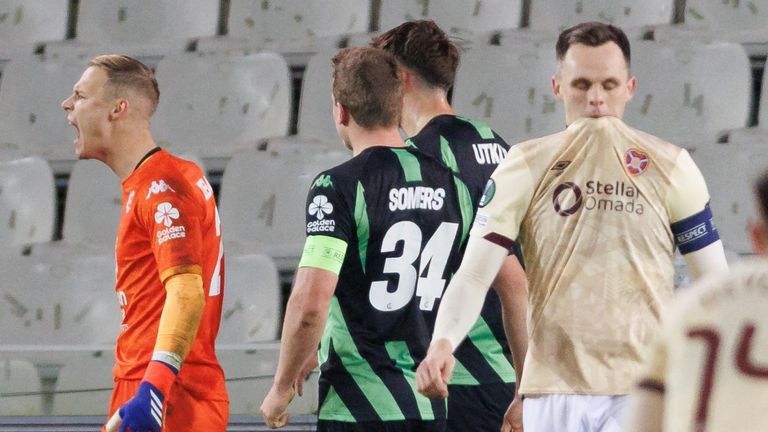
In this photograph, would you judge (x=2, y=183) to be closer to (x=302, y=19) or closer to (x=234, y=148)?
(x=234, y=148)

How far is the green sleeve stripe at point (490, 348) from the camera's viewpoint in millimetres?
4055

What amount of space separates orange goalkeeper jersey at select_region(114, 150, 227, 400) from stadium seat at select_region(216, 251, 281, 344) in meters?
2.23

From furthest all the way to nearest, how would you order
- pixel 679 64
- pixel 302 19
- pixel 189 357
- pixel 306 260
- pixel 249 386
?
pixel 302 19 → pixel 679 64 → pixel 249 386 → pixel 189 357 → pixel 306 260

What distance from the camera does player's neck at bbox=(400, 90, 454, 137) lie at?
13.4ft

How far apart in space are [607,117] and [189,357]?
4.72 ft

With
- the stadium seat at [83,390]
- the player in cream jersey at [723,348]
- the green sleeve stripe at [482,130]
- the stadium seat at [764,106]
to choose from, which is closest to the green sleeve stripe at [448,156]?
the green sleeve stripe at [482,130]

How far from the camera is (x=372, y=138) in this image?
3.65 metres

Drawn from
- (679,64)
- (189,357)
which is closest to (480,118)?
(679,64)

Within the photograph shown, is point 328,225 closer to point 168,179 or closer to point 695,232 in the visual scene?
point 168,179

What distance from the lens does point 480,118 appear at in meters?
6.80

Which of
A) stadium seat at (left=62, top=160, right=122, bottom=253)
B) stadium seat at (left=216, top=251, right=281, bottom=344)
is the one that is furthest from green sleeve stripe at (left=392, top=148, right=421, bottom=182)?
stadium seat at (left=62, top=160, right=122, bottom=253)

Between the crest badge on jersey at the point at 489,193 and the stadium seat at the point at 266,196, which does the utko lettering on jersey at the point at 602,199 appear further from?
the stadium seat at the point at 266,196

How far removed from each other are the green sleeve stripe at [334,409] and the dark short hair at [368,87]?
70 cm

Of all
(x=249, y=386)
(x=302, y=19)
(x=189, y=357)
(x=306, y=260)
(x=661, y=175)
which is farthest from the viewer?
(x=302, y=19)
